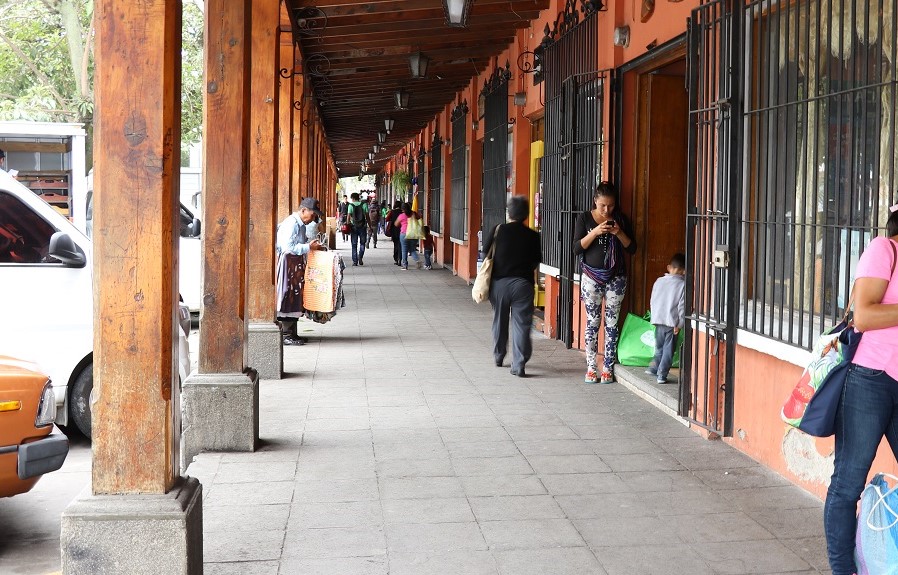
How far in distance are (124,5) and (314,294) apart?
7.45 m

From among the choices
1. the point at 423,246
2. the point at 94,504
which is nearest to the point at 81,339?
the point at 94,504

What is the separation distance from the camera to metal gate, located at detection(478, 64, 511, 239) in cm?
1519

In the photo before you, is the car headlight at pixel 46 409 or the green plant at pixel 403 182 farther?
the green plant at pixel 403 182

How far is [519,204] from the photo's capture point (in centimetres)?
948

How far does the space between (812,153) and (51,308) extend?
16.1 ft

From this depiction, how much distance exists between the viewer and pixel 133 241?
12.4 ft

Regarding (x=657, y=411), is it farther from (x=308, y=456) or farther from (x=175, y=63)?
(x=175, y=63)

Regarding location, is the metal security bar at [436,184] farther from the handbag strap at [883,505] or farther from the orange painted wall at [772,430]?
the handbag strap at [883,505]

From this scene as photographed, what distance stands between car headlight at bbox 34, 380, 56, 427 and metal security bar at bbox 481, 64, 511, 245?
32.8 ft

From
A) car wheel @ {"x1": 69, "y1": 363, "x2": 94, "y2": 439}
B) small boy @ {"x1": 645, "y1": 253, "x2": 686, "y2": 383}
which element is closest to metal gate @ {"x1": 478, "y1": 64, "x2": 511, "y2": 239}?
small boy @ {"x1": 645, "y1": 253, "x2": 686, "y2": 383}

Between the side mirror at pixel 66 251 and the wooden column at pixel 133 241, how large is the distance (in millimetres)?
3192

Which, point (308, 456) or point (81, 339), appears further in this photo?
point (81, 339)

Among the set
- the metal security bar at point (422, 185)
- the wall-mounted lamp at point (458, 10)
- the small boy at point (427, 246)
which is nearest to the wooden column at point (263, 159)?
the wall-mounted lamp at point (458, 10)

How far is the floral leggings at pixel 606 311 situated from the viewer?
8742 millimetres
